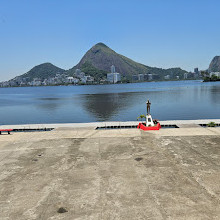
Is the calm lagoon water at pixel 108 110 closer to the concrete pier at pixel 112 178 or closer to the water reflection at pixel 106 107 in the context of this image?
the water reflection at pixel 106 107

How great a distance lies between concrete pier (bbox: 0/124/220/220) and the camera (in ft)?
27.6

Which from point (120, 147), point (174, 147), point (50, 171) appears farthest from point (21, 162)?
point (174, 147)

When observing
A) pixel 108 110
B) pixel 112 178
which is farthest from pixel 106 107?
pixel 112 178

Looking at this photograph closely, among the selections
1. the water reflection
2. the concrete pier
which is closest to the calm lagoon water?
the water reflection

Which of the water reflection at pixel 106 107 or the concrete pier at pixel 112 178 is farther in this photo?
the water reflection at pixel 106 107

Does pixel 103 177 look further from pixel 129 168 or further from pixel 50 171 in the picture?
pixel 50 171

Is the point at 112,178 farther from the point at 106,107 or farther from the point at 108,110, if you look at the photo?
the point at 106,107

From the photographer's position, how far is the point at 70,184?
423 inches

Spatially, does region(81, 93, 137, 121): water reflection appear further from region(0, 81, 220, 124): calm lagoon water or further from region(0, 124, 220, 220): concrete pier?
region(0, 124, 220, 220): concrete pier

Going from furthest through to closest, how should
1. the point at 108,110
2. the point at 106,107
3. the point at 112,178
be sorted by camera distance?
the point at 106,107, the point at 108,110, the point at 112,178

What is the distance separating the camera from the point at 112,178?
11.2 m

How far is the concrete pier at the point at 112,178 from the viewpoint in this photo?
8406 millimetres

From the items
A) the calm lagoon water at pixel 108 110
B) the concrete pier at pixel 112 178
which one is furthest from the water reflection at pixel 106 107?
the concrete pier at pixel 112 178

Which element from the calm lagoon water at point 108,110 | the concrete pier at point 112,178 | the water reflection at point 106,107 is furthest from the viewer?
the water reflection at point 106,107
